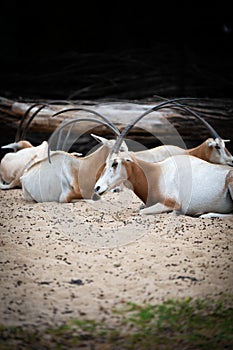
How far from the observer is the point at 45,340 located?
2051 mm

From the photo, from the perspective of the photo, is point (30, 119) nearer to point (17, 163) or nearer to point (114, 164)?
point (17, 163)

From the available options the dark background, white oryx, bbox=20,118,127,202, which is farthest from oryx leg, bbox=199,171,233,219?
the dark background

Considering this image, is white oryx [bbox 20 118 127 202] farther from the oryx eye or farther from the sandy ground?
the oryx eye

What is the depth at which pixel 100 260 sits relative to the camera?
10.1 feet

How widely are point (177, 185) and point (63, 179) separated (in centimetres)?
116

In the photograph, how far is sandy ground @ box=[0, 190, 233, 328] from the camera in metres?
2.45

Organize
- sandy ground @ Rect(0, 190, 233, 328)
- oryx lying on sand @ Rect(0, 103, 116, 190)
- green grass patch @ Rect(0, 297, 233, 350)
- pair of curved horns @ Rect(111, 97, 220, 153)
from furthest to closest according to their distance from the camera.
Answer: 1. oryx lying on sand @ Rect(0, 103, 116, 190)
2. pair of curved horns @ Rect(111, 97, 220, 153)
3. sandy ground @ Rect(0, 190, 233, 328)
4. green grass patch @ Rect(0, 297, 233, 350)

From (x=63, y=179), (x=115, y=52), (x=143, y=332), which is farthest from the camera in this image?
(x=115, y=52)

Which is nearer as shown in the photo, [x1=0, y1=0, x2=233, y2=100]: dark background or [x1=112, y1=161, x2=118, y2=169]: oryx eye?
[x1=112, y1=161, x2=118, y2=169]: oryx eye

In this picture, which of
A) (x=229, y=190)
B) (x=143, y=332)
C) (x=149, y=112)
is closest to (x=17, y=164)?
(x=149, y=112)

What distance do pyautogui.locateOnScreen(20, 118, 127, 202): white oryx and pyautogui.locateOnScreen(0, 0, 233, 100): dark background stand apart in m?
3.06

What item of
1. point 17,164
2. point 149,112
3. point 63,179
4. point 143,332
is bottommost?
point 17,164

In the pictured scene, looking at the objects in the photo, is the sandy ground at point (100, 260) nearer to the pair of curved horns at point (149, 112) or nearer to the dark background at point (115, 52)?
the pair of curved horns at point (149, 112)

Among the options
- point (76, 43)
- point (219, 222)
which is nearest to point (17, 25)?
point (76, 43)
